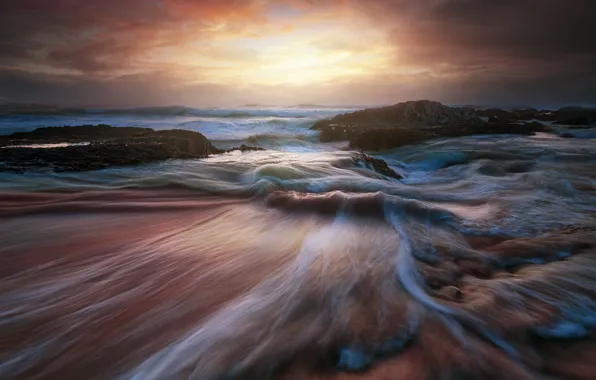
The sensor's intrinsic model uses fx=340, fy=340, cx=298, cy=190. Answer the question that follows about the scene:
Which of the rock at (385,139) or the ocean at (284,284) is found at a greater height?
the rock at (385,139)

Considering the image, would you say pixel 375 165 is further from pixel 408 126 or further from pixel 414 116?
pixel 414 116

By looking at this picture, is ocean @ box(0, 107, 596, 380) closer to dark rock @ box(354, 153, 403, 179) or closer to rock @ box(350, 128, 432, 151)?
dark rock @ box(354, 153, 403, 179)

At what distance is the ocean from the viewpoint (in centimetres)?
158

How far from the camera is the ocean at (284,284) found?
158 cm

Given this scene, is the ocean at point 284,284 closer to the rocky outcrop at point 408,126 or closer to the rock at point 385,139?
the rock at point 385,139

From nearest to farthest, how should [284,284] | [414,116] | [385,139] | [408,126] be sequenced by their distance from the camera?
[284,284] < [385,139] < [408,126] < [414,116]

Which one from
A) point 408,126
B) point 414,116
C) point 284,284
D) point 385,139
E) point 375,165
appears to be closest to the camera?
point 284,284

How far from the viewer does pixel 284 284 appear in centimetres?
226

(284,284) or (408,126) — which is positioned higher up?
(408,126)

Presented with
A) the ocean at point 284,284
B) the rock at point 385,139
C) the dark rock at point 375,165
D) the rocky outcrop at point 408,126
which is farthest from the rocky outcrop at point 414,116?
the ocean at point 284,284

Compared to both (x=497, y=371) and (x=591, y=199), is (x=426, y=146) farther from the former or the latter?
(x=497, y=371)

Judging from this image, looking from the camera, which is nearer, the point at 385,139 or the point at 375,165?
the point at 375,165

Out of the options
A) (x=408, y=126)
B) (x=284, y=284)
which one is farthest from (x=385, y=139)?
(x=284, y=284)

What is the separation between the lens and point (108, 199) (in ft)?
13.2
